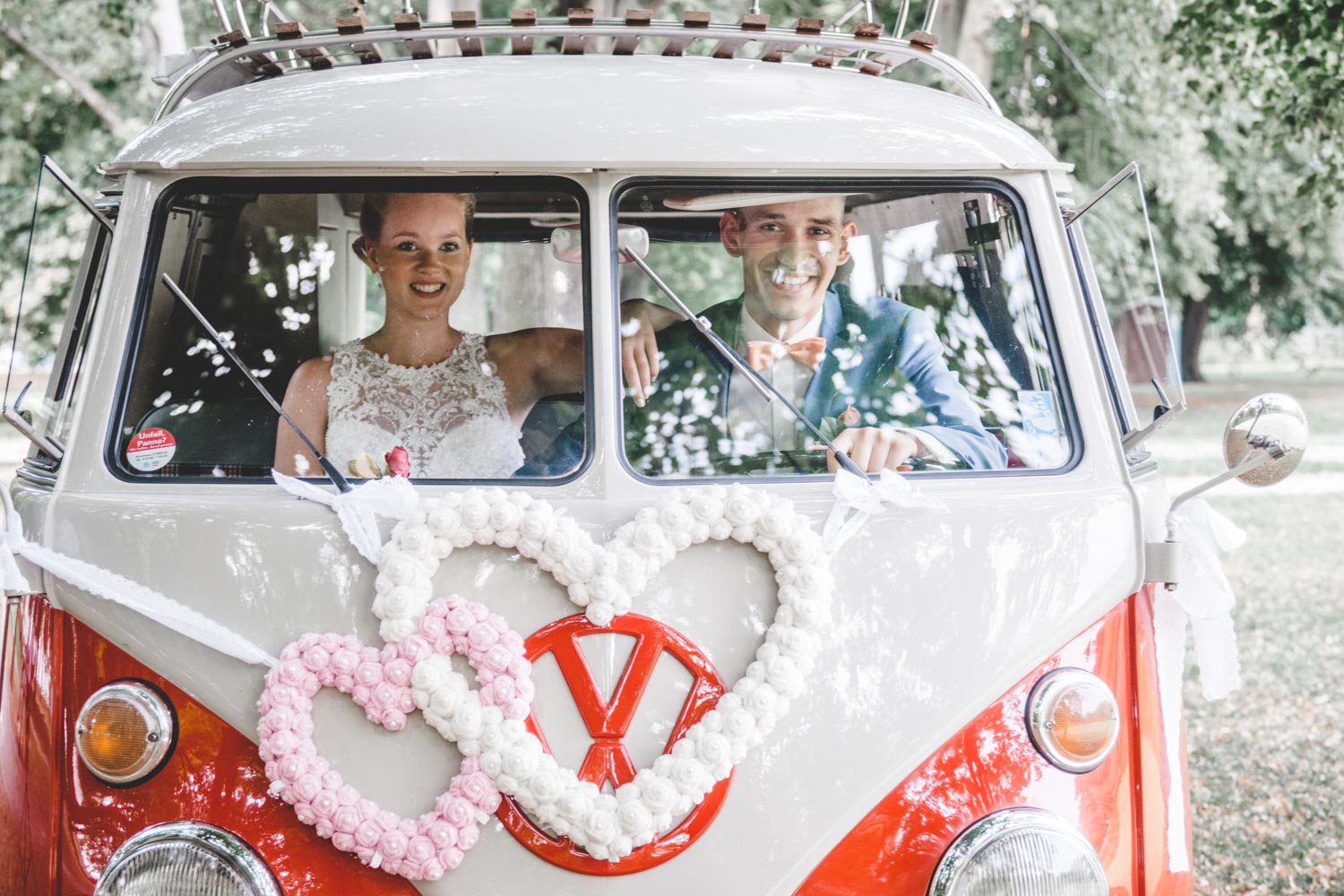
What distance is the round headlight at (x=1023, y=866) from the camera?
2420mm

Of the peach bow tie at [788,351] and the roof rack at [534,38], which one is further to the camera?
the roof rack at [534,38]

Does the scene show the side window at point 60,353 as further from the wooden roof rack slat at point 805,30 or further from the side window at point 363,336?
the wooden roof rack slat at point 805,30

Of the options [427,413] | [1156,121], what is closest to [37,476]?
[427,413]

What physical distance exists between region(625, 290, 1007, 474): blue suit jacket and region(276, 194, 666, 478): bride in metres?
0.08

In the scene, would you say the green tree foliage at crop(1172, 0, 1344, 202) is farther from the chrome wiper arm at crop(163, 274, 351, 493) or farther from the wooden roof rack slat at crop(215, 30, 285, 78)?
the chrome wiper arm at crop(163, 274, 351, 493)

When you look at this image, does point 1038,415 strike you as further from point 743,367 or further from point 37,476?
point 37,476

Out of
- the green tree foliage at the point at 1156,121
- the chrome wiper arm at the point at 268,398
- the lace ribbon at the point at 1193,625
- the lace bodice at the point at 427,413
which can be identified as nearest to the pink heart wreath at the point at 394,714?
the chrome wiper arm at the point at 268,398

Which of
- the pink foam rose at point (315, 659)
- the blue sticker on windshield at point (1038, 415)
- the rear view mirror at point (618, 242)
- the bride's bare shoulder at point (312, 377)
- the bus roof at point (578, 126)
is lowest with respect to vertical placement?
the pink foam rose at point (315, 659)

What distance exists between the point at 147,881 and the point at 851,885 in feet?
4.14

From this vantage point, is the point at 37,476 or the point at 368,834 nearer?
the point at 368,834

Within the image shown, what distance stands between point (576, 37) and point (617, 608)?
1490mm

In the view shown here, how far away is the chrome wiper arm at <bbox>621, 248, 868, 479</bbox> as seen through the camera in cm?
269

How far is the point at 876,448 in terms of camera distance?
9.18ft

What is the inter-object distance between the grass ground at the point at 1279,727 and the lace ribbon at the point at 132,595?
390 centimetres
